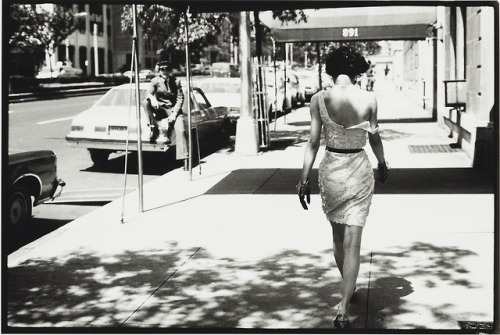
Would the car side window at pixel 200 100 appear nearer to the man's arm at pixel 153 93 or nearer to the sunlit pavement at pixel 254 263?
the man's arm at pixel 153 93

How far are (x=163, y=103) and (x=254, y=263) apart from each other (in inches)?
263

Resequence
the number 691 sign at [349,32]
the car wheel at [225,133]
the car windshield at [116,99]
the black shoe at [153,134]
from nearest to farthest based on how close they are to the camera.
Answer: the black shoe at [153,134], the car windshield at [116,99], the car wheel at [225,133], the number 691 sign at [349,32]

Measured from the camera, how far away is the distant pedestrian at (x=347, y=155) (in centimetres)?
471

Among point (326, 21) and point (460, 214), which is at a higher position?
point (326, 21)

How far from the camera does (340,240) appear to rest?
16.2 feet

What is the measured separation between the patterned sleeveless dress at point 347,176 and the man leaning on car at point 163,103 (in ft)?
25.3

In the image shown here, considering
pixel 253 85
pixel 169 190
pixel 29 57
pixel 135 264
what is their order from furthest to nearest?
1. pixel 29 57
2. pixel 253 85
3. pixel 169 190
4. pixel 135 264

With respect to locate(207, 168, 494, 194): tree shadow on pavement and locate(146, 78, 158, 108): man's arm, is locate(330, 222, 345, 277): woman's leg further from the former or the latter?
locate(146, 78, 158, 108): man's arm

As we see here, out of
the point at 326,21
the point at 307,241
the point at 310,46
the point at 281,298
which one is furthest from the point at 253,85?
the point at 310,46

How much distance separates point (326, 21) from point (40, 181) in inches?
598

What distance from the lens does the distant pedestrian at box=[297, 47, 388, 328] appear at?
4715mm

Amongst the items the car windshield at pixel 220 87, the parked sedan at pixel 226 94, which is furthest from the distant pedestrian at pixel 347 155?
the car windshield at pixel 220 87

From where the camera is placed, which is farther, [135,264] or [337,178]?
[135,264]

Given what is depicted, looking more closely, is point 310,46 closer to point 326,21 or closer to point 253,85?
point 326,21
